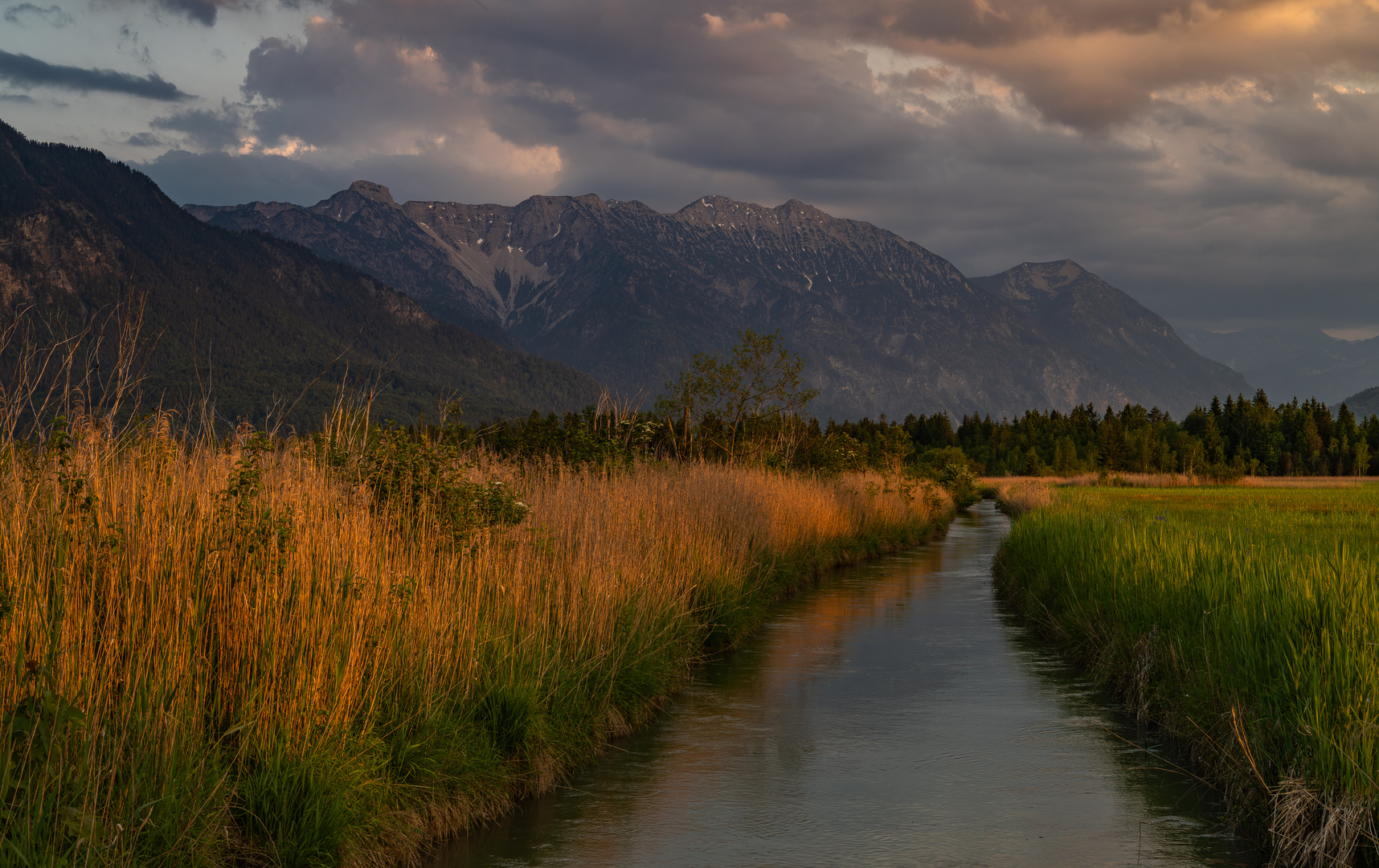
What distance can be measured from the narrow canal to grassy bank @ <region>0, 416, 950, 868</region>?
68 cm

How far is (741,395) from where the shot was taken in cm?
3145

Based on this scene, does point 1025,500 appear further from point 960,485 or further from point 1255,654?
point 1255,654

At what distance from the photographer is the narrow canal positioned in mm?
7477

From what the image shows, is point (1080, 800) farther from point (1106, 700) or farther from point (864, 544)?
point (864, 544)

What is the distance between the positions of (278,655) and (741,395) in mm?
25562

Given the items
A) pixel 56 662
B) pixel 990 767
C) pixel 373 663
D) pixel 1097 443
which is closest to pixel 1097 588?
pixel 990 767

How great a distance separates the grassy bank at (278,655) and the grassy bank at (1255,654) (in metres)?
5.53

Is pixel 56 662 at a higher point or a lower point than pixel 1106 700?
higher

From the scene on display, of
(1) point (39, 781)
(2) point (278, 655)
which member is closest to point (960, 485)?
(2) point (278, 655)

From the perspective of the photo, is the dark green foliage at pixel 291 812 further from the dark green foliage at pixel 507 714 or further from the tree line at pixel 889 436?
the tree line at pixel 889 436

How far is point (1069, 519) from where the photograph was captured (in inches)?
799

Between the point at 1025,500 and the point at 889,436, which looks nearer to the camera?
the point at 1025,500

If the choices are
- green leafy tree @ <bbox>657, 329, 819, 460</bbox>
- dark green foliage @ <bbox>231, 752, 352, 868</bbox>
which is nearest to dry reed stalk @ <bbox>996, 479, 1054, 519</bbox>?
green leafy tree @ <bbox>657, 329, 819, 460</bbox>

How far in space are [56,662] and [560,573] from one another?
6149 millimetres
